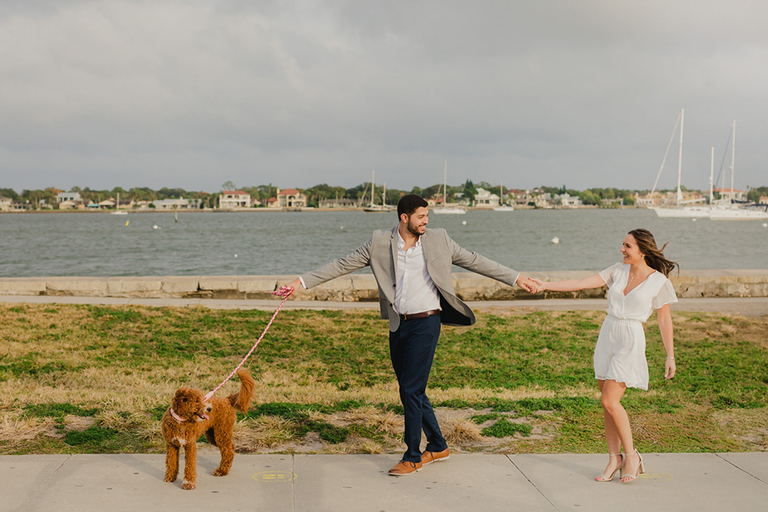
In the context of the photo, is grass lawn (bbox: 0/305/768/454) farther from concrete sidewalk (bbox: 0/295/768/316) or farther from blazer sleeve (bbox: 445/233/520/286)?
blazer sleeve (bbox: 445/233/520/286)

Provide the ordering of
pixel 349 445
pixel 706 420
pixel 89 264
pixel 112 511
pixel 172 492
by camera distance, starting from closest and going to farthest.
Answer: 1. pixel 112 511
2. pixel 172 492
3. pixel 349 445
4. pixel 706 420
5. pixel 89 264

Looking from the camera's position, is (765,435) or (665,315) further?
(765,435)

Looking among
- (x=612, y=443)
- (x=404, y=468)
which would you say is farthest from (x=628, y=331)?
(x=404, y=468)

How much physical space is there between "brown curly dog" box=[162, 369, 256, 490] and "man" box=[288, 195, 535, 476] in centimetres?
100

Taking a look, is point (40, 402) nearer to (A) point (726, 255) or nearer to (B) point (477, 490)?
(B) point (477, 490)

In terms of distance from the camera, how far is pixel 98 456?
14.8 feet

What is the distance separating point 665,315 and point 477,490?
167 centimetres

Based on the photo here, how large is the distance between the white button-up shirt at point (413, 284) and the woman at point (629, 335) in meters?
1.12

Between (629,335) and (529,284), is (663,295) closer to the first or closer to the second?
(629,335)

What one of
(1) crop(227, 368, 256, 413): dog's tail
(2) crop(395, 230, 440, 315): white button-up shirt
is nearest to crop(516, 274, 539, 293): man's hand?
(2) crop(395, 230, 440, 315): white button-up shirt

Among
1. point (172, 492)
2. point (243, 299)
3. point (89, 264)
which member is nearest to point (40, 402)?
point (172, 492)

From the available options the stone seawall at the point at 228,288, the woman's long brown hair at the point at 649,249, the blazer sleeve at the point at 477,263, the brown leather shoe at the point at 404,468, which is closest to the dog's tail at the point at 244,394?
the brown leather shoe at the point at 404,468

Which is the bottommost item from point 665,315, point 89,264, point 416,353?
point 89,264

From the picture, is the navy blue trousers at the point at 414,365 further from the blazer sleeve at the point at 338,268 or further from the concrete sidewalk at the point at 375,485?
the blazer sleeve at the point at 338,268
